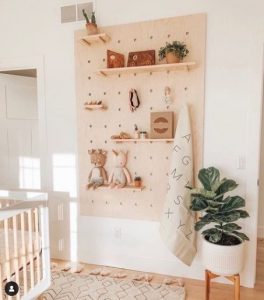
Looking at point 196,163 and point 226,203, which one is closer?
point 226,203

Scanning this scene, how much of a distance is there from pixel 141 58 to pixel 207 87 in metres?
0.60

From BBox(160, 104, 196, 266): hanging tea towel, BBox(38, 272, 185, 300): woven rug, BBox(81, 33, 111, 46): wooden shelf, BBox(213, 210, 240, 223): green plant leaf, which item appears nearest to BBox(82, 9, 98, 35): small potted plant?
BBox(81, 33, 111, 46): wooden shelf

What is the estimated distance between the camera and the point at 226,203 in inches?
78.3

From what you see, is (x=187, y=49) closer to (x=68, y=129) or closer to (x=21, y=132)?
(x=68, y=129)

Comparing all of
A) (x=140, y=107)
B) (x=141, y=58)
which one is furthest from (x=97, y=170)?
(x=141, y=58)

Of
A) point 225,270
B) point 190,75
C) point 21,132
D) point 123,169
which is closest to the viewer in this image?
point 225,270

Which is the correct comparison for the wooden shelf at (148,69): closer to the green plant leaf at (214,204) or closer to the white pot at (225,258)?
the green plant leaf at (214,204)

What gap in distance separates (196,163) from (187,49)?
0.94 metres

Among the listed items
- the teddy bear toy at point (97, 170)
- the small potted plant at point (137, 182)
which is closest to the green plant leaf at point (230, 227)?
the small potted plant at point (137, 182)

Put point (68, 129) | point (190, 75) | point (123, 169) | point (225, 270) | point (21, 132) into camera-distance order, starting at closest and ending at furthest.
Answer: point (225, 270), point (190, 75), point (123, 169), point (68, 129), point (21, 132)

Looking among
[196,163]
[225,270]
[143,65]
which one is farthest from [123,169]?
[225,270]

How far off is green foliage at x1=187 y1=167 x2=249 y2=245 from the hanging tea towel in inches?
6.2

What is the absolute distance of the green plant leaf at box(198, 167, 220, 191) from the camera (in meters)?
2.05

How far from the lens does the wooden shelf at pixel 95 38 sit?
236 centimetres
